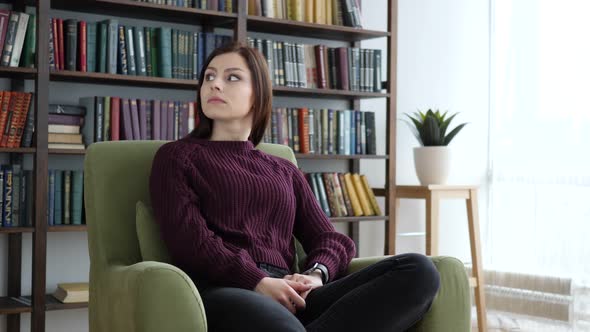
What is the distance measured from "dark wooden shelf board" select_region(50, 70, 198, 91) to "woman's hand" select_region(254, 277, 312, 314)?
4.83 ft

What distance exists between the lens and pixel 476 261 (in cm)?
418

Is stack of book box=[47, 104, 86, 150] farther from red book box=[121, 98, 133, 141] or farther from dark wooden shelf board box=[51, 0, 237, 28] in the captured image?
dark wooden shelf board box=[51, 0, 237, 28]

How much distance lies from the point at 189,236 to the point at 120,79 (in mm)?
1356

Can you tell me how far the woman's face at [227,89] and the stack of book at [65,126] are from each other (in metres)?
1.00

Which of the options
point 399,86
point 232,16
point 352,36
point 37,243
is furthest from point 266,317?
point 399,86

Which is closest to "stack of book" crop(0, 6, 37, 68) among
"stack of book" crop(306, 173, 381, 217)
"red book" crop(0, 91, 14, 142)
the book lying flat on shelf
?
"red book" crop(0, 91, 14, 142)

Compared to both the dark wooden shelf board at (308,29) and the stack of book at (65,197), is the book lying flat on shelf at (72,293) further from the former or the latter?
the dark wooden shelf board at (308,29)

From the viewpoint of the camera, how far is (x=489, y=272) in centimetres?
455

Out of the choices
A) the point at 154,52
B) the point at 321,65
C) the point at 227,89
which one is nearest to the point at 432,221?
the point at 321,65

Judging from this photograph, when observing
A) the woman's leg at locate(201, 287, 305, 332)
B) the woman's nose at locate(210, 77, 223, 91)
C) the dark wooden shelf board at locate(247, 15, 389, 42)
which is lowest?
the woman's leg at locate(201, 287, 305, 332)

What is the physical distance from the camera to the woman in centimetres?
192

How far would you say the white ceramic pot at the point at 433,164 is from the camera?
403 cm

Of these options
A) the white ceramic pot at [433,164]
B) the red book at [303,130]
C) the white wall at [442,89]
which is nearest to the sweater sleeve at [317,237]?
the red book at [303,130]

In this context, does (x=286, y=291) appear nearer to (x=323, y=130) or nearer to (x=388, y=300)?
(x=388, y=300)
